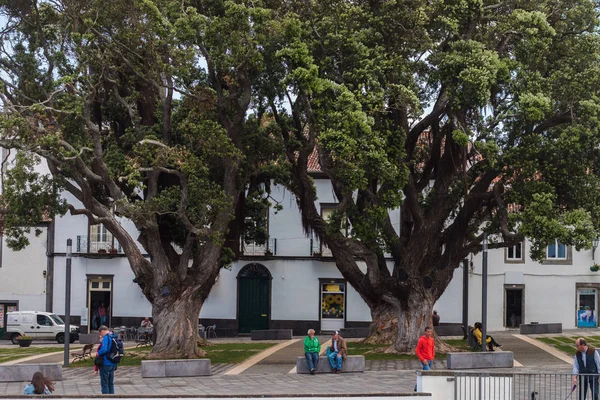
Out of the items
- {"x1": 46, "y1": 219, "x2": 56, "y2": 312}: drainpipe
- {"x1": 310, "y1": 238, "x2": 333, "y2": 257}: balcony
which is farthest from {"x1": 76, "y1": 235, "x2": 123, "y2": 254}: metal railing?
{"x1": 310, "y1": 238, "x2": 333, "y2": 257}: balcony

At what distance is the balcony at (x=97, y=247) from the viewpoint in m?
45.0

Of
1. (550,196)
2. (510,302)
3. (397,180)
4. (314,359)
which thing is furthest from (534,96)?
(510,302)

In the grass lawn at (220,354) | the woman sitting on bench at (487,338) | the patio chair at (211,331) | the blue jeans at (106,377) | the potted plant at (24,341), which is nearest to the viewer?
the blue jeans at (106,377)

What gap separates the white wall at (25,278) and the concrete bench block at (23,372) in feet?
73.0

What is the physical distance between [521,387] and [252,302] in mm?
28545

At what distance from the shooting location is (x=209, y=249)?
28875mm

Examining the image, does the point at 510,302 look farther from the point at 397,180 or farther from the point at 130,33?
the point at 130,33

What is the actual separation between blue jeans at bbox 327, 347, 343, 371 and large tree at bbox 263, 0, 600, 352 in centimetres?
449

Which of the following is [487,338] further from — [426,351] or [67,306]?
[67,306]

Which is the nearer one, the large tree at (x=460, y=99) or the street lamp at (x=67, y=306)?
the large tree at (x=460, y=99)

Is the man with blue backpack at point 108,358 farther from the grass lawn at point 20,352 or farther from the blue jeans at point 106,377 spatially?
the grass lawn at point 20,352

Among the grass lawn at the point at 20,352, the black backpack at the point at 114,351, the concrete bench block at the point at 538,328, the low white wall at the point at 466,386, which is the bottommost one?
the grass lawn at the point at 20,352

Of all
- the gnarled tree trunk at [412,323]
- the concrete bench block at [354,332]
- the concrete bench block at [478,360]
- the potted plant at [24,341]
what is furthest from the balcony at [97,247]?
the concrete bench block at [478,360]

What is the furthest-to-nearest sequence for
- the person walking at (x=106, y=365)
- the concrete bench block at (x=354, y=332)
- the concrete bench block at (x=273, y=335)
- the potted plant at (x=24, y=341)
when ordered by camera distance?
the concrete bench block at (x=354, y=332) → the potted plant at (x=24, y=341) → the concrete bench block at (x=273, y=335) → the person walking at (x=106, y=365)
